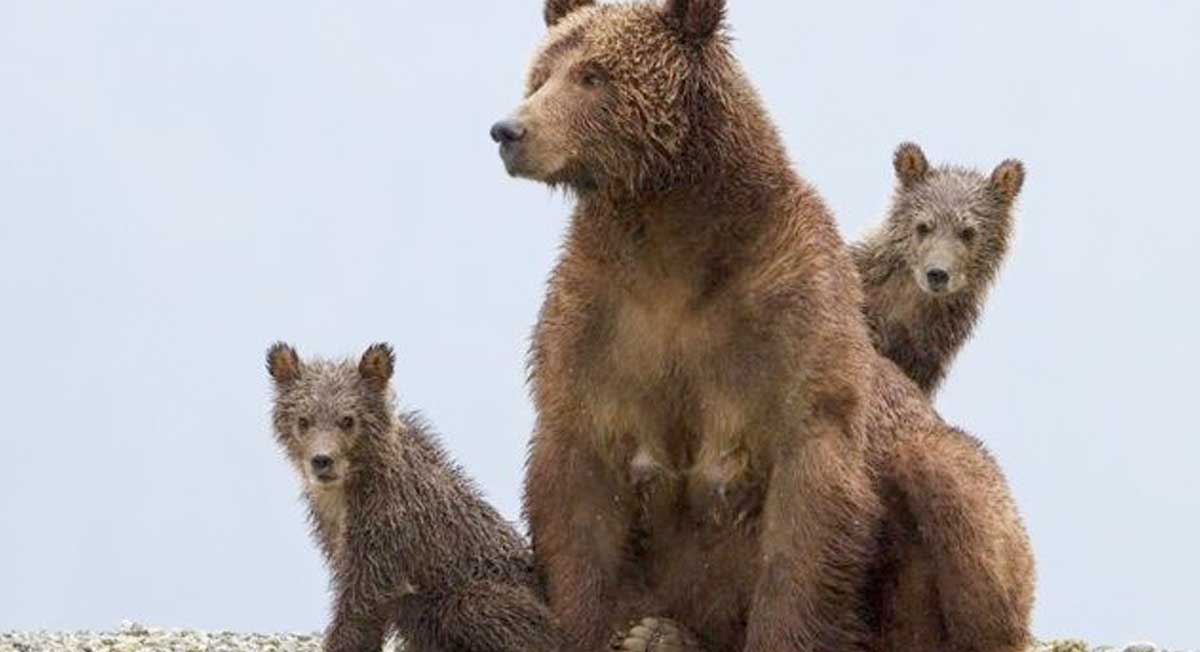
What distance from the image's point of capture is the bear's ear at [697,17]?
7.20 m

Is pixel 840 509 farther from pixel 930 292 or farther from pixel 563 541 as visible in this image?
pixel 930 292

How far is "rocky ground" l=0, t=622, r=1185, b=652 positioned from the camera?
11781 millimetres

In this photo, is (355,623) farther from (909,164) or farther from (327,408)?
(909,164)

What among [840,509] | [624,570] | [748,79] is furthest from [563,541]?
[748,79]

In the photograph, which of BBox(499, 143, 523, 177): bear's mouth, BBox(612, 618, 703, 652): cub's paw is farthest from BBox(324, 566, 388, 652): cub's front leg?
BBox(499, 143, 523, 177): bear's mouth

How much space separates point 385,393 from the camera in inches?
394

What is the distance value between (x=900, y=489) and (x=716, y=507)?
0.69 meters

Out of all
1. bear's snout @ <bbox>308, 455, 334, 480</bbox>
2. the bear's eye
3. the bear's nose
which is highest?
the bear's eye

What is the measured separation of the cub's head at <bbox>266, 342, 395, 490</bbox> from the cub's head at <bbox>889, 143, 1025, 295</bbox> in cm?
348

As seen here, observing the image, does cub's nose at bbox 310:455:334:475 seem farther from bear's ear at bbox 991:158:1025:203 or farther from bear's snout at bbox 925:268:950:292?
bear's ear at bbox 991:158:1025:203

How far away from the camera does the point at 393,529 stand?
9.65 meters

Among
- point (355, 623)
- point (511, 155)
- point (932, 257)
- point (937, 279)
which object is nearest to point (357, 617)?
point (355, 623)

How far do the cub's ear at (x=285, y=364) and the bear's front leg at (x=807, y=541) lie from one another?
11.3ft

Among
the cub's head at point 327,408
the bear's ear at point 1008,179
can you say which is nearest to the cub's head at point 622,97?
the cub's head at point 327,408
